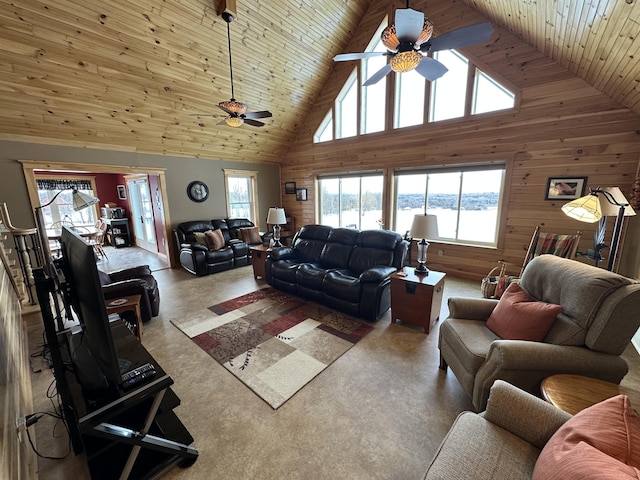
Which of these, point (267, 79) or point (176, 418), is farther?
point (267, 79)

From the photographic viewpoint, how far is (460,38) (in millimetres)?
2223

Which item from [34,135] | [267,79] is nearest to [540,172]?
[267,79]

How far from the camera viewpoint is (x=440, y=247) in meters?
5.02

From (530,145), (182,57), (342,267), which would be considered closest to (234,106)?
(182,57)

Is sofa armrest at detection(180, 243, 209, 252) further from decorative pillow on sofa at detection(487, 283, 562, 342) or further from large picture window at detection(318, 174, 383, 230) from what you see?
decorative pillow on sofa at detection(487, 283, 562, 342)

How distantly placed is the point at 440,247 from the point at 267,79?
462 centimetres

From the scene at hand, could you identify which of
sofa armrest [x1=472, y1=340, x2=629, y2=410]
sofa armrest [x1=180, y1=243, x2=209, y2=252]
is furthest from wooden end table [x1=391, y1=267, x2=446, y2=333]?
sofa armrest [x1=180, y1=243, x2=209, y2=252]

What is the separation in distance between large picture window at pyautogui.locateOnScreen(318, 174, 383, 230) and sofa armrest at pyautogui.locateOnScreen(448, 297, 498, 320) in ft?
12.3

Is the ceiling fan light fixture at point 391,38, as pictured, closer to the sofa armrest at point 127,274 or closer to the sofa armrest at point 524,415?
the sofa armrest at point 524,415

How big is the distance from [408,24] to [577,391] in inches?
104

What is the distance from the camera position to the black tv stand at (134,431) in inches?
46.6

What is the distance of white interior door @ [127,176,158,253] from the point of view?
Answer: 653cm

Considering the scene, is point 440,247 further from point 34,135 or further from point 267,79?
point 34,135

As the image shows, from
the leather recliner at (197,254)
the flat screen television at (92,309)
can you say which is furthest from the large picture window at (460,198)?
the flat screen television at (92,309)
